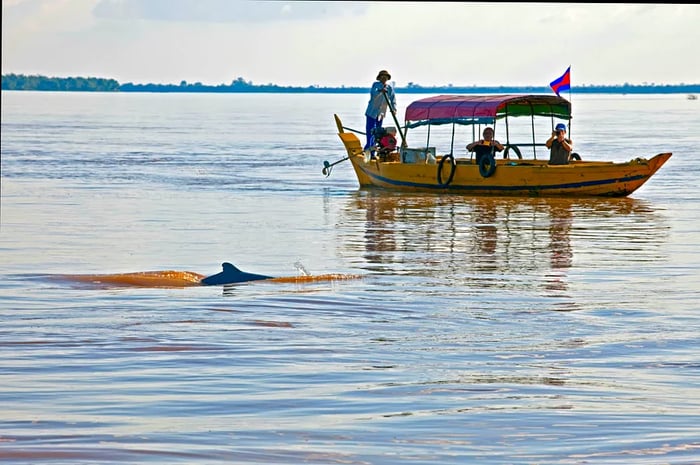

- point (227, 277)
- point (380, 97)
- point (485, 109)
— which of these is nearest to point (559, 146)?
point (485, 109)

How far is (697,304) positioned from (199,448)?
22.7ft

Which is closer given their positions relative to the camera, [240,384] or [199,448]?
[199,448]

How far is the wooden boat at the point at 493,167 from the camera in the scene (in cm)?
2569

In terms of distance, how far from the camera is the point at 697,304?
12711mm

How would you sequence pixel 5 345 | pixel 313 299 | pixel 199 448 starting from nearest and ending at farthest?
pixel 199 448
pixel 5 345
pixel 313 299

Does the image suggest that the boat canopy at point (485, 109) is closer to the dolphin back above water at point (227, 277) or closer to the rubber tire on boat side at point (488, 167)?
the rubber tire on boat side at point (488, 167)

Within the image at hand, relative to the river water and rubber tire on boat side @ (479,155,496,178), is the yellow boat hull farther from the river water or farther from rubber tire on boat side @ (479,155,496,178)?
the river water

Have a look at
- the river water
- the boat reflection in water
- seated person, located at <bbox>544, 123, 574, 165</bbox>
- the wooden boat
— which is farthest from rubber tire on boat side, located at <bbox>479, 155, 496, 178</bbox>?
the river water

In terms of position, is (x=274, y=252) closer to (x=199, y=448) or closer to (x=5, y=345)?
(x=5, y=345)

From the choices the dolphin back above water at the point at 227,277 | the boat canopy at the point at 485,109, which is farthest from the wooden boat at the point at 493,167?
the dolphin back above water at the point at 227,277

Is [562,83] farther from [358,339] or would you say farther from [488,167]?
[358,339]

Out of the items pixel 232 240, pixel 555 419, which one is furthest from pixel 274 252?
pixel 555 419

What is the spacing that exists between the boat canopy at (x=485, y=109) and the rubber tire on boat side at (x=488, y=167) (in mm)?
695

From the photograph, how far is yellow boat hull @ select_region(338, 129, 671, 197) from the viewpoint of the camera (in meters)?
25.6
